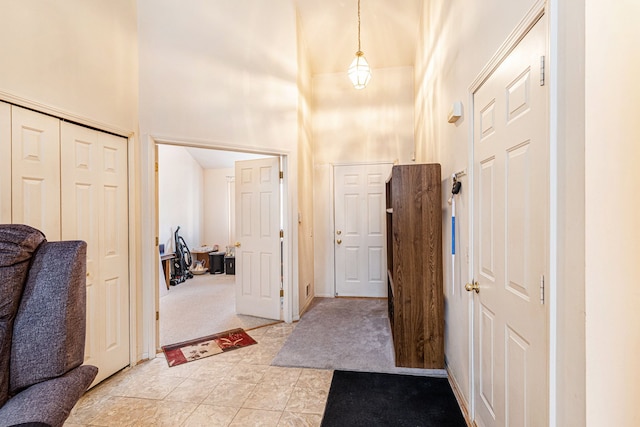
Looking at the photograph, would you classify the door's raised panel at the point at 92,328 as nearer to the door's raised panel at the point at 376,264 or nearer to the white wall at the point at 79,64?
the white wall at the point at 79,64

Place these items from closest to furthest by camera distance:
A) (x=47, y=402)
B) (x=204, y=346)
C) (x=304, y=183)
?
(x=47, y=402), (x=204, y=346), (x=304, y=183)

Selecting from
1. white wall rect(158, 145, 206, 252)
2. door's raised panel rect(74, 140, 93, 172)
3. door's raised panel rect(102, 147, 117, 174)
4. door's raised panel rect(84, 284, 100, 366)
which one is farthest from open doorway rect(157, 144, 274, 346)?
door's raised panel rect(74, 140, 93, 172)

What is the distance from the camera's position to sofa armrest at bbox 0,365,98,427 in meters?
1.02

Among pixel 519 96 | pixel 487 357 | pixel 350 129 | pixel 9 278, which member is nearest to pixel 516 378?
pixel 487 357

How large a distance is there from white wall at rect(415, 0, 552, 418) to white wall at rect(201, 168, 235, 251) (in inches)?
209

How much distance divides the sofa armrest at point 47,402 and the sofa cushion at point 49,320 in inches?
2.2

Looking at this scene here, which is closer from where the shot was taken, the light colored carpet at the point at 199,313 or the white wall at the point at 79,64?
the white wall at the point at 79,64

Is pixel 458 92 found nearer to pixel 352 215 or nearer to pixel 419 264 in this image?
pixel 419 264

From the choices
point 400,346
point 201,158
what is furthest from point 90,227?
point 201,158

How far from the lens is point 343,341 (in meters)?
3.04

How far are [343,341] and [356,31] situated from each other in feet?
12.9

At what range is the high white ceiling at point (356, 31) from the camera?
368cm

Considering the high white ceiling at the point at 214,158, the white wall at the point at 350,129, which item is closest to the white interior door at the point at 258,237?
the white wall at the point at 350,129

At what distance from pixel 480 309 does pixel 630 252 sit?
95 cm
